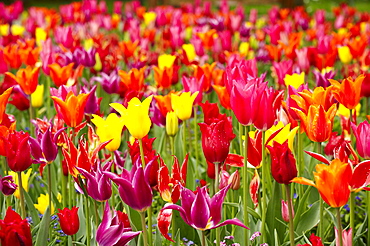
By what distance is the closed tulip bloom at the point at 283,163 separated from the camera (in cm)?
196

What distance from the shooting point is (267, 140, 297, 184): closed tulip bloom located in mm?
1958

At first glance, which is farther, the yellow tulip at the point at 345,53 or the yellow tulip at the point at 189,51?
the yellow tulip at the point at 189,51

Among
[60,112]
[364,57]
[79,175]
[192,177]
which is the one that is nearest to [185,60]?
[364,57]

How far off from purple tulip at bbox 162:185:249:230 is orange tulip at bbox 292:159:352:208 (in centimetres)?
27

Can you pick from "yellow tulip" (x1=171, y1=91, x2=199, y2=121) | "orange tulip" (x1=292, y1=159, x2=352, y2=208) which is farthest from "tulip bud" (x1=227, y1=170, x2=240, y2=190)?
"orange tulip" (x1=292, y1=159, x2=352, y2=208)

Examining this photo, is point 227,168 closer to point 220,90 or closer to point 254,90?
point 220,90

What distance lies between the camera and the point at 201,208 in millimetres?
1788

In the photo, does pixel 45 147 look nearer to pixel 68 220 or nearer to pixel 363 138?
pixel 68 220

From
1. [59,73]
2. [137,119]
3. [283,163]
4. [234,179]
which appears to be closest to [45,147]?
[137,119]

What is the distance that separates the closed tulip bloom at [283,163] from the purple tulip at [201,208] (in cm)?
27

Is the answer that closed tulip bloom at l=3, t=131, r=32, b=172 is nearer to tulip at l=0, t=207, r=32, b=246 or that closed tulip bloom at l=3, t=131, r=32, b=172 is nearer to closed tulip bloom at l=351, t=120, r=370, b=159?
tulip at l=0, t=207, r=32, b=246

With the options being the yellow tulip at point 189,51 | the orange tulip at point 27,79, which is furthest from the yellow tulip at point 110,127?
the yellow tulip at point 189,51

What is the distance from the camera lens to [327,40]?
540 centimetres

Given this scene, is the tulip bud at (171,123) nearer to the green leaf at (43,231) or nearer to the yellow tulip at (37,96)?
the green leaf at (43,231)
